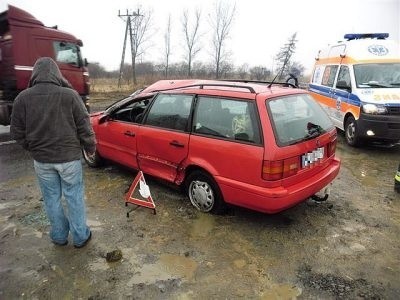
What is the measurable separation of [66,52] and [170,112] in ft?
25.9

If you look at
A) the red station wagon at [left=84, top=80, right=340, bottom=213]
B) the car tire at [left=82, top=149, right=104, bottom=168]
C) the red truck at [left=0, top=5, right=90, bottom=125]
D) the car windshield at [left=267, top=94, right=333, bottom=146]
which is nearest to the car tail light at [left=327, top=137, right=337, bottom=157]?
the red station wagon at [left=84, top=80, right=340, bottom=213]

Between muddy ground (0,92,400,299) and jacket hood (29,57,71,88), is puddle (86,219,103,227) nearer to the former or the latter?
muddy ground (0,92,400,299)

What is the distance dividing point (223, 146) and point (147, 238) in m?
1.31

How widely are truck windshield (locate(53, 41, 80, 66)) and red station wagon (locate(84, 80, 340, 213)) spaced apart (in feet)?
22.9

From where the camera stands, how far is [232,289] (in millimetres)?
3150

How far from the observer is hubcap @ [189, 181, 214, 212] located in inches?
174

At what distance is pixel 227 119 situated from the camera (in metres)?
4.18

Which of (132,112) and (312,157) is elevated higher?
(132,112)

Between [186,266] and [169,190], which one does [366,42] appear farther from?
[186,266]

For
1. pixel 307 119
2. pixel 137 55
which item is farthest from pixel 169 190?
pixel 137 55

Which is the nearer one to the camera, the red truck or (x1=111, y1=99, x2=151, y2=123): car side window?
(x1=111, y1=99, x2=151, y2=123): car side window

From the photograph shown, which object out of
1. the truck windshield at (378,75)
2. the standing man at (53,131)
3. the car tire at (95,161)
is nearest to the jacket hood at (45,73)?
the standing man at (53,131)

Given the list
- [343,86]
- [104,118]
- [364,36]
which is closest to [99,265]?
[104,118]

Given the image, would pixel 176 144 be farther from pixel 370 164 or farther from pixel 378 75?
pixel 378 75
